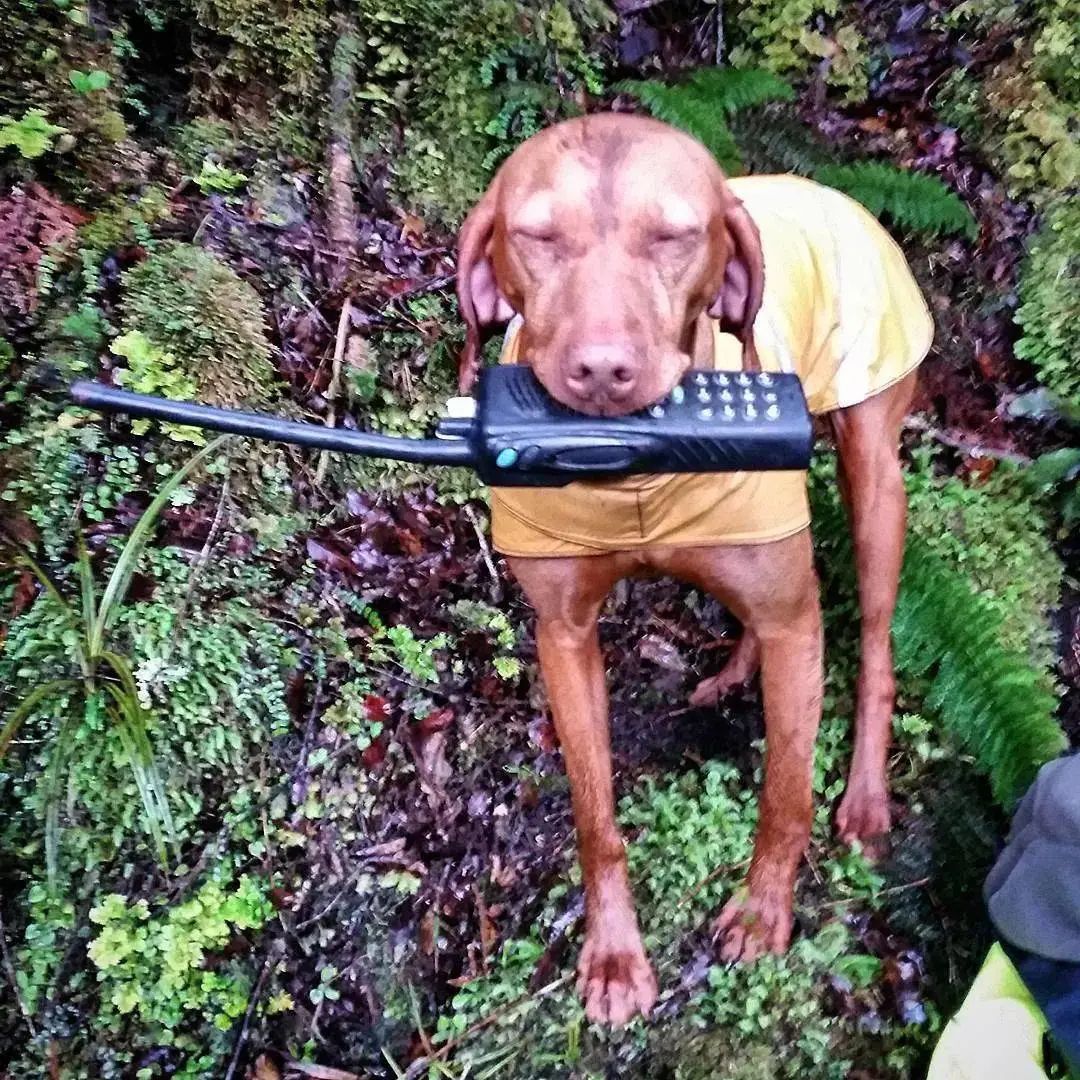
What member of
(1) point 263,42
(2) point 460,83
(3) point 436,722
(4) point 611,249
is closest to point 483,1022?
(3) point 436,722

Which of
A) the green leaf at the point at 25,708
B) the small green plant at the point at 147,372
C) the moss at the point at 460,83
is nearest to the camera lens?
the green leaf at the point at 25,708

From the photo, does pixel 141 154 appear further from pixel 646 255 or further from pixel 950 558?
pixel 950 558

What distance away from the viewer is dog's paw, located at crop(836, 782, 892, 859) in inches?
112

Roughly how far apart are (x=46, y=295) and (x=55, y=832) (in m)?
1.45

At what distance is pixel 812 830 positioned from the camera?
2889mm

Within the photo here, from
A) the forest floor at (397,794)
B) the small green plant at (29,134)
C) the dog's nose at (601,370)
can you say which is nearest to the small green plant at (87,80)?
the small green plant at (29,134)

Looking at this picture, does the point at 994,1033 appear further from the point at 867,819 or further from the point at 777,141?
the point at 777,141

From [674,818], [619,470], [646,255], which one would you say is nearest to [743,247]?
[646,255]

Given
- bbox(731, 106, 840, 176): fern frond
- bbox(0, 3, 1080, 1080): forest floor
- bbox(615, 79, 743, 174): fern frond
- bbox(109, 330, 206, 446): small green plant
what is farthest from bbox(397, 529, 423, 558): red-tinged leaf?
bbox(731, 106, 840, 176): fern frond

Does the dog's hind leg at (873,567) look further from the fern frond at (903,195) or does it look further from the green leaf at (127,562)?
the green leaf at (127,562)

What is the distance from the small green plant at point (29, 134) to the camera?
285 cm

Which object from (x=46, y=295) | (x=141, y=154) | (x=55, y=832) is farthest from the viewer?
(x=141, y=154)

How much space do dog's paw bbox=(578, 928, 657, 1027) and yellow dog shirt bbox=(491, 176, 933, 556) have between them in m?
1.09

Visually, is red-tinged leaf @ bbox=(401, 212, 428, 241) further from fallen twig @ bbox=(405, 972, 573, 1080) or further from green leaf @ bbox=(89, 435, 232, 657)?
fallen twig @ bbox=(405, 972, 573, 1080)
